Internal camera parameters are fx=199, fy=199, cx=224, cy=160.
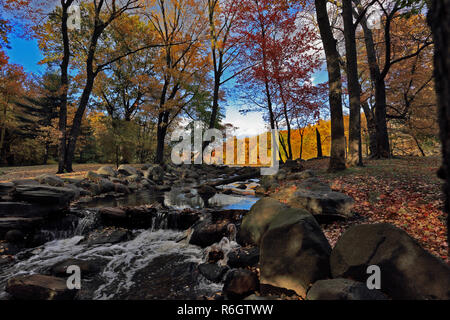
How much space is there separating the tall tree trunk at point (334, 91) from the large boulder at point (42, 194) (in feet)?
33.7

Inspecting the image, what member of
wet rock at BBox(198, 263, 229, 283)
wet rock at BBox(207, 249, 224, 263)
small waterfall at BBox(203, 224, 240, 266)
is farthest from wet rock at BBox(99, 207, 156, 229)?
wet rock at BBox(198, 263, 229, 283)

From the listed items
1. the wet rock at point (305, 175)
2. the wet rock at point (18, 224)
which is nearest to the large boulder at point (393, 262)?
the wet rock at point (305, 175)

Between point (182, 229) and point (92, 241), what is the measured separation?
2.52 metres

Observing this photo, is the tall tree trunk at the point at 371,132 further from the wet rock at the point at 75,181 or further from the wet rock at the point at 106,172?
the wet rock at the point at 75,181

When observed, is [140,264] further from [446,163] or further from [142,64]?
[142,64]

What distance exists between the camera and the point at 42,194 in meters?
6.17

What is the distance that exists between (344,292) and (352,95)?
934cm

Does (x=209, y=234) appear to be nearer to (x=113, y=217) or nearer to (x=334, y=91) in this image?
(x=113, y=217)

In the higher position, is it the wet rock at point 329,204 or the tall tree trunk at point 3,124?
the tall tree trunk at point 3,124

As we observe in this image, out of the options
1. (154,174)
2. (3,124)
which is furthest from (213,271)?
(3,124)

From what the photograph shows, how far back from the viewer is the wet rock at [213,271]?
3698 millimetres

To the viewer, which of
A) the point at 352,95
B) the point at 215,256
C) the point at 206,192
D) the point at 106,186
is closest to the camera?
the point at 215,256

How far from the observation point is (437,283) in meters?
2.24

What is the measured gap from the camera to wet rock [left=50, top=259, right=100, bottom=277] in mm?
3910
